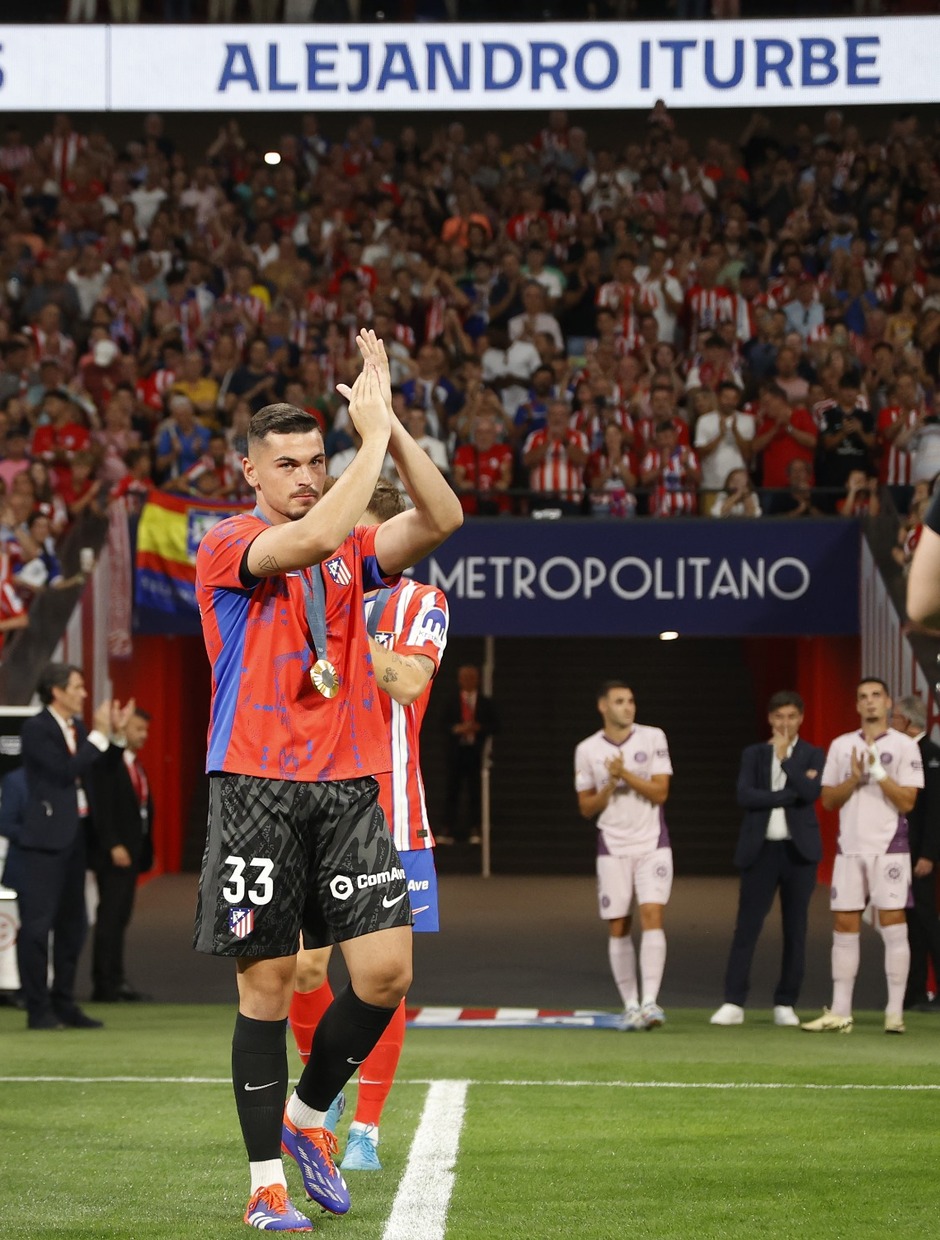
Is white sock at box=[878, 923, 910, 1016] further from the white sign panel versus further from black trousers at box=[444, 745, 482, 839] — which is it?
the white sign panel

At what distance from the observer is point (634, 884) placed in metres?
11.8

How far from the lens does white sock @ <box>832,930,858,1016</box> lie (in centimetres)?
1088

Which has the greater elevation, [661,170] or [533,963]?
[661,170]

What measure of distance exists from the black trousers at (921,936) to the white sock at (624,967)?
1.86 meters

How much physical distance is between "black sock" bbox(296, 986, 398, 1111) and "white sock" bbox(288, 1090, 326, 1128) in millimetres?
15

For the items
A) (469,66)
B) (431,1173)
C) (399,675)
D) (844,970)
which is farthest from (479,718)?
(431,1173)

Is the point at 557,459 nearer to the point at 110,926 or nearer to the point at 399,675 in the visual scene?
the point at 110,926

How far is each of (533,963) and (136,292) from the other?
29.9ft

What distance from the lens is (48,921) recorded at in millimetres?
10516

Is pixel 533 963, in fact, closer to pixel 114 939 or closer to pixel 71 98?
pixel 114 939

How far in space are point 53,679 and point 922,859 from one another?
538 centimetres

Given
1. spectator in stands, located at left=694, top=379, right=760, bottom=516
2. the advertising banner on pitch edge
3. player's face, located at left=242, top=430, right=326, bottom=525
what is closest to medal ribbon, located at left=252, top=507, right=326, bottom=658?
player's face, located at left=242, top=430, right=326, bottom=525

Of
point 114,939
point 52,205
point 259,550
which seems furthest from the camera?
point 52,205

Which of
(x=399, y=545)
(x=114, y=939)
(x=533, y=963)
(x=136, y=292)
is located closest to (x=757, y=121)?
(x=136, y=292)
